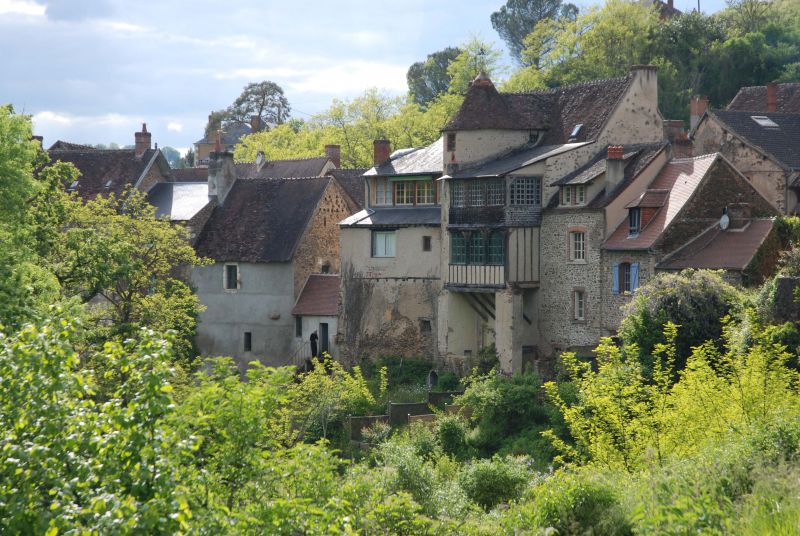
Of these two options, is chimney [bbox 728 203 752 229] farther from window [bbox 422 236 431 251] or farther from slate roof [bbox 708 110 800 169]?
window [bbox 422 236 431 251]

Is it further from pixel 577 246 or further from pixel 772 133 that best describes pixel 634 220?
pixel 772 133

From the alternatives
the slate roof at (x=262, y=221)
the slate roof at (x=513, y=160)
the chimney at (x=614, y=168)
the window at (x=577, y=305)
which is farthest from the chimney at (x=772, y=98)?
the window at (x=577, y=305)

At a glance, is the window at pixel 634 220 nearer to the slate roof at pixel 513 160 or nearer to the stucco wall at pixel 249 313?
the slate roof at pixel 513 160

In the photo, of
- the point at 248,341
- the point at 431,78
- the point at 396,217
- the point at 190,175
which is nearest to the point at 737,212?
the point at 396,217

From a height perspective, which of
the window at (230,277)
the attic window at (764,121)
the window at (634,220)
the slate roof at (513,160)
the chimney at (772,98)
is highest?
the chimney at (772,98)

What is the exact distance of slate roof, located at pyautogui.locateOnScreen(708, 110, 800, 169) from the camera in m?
46.5

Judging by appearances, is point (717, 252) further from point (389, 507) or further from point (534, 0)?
point (534, 0)

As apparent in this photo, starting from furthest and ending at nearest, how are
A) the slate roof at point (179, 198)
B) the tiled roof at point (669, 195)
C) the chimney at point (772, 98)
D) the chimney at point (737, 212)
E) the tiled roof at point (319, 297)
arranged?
the chimney at point (772, 98) < the slate roof at point (179, 198) < the tiled roof at point (319, 297) < the tiled roof at point (669, 195) < the chimney at point (737, 212)

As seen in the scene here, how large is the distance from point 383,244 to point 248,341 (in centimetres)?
803

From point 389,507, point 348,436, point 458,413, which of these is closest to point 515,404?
point 458,413

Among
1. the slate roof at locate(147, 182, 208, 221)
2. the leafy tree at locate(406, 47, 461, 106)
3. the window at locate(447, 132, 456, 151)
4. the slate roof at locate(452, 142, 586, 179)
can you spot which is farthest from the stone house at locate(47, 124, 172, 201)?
the leafy tree at locate(406, 47, 461, 106)

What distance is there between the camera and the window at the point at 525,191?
136 ft

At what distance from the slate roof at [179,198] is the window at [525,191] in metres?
17.2

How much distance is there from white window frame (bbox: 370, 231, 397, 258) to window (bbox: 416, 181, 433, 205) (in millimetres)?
1655
